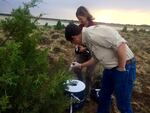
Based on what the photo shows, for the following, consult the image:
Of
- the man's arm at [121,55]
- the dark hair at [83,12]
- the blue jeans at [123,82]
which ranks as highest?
the dark hair at [83,12]

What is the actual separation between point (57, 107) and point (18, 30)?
3.12ft

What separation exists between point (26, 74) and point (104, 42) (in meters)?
1.25

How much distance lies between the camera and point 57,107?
5230mm

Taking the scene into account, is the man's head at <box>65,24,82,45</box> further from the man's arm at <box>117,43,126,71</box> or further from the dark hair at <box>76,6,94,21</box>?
the dark hair at <box>76,6,94,21</box>

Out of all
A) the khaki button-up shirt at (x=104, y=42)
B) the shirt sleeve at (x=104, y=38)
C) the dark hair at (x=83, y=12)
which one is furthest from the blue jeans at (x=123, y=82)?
the dark hair at (x=83, y=12)

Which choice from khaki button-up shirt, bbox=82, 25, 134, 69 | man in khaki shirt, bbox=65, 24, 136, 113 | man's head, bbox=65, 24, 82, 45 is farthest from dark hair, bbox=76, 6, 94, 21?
man's head, bbox=65, 24, 82, 45

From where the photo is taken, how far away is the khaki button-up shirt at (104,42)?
568 cm

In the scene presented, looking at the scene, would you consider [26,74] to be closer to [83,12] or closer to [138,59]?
[83,12]

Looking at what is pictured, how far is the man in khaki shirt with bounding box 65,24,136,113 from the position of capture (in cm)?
568

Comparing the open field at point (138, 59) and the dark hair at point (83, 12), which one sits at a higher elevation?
the dark hair at point (83, 12)

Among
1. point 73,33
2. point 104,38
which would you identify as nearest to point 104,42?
point 104,38

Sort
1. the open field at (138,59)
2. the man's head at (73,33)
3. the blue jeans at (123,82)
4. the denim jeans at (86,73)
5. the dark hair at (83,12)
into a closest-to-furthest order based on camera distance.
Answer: the man's head at (73,33), the blue jeans at (123,82), the dark hair at (83,12), the denim jeans at (86,73), the open field at (138,59)

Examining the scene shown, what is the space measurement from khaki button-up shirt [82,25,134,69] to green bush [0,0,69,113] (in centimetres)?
58

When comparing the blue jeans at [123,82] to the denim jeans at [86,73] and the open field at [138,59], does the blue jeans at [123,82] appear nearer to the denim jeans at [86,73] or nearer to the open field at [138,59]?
the open field at [138,59]
